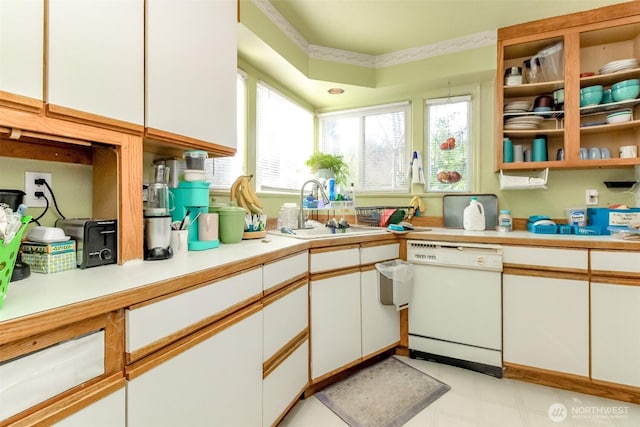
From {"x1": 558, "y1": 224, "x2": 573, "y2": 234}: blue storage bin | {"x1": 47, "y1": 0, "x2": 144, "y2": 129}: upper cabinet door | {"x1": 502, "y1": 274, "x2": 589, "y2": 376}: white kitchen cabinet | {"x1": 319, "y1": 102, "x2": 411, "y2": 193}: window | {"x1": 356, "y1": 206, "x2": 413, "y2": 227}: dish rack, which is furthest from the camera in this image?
{"x1": 319, "y1": 102, "x2": 411, "y2": 193}: window

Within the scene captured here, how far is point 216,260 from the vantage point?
3.73 ft

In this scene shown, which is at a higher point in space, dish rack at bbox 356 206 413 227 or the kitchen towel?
the kitchen towel

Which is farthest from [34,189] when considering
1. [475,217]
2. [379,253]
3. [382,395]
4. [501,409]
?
[475,217]

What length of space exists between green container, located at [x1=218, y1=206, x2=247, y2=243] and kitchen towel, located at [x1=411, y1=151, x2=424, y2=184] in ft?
5.74

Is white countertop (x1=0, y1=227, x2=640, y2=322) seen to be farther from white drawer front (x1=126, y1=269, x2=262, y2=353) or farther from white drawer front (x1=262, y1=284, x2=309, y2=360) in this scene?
white drawer front (x1=262, y1=284, x2=309, y2=360)

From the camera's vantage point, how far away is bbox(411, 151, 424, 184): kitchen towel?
2779mm

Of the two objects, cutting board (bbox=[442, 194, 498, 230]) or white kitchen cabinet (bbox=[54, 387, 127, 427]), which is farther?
cutting board (bbox=[442, 194, 498, 230])

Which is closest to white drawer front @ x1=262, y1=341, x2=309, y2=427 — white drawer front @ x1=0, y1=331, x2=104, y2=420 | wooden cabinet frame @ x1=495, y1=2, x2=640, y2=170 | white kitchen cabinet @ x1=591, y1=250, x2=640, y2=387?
white drawer front @ x1=0, y1=331, x2=104, y2=420

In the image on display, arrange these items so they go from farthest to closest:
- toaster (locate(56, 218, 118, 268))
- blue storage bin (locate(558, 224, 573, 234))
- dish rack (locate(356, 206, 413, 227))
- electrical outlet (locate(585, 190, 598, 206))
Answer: dish rack (locate(356, 206, 413, 227))
electrical outlet (locate(585, 190, 598, 206))
blue storage bin (locate(558, 224, 573, 234))
toaster (locate(56, 218, 118, 268))

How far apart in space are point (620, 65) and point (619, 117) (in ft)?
1.15

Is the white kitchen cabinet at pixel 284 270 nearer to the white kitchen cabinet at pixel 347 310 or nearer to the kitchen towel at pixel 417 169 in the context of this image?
the white kitchen cabinet at pixel 347 310

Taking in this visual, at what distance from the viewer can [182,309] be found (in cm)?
91

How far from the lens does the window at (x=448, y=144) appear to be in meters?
2.70

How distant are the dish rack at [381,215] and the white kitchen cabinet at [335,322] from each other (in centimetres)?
77
